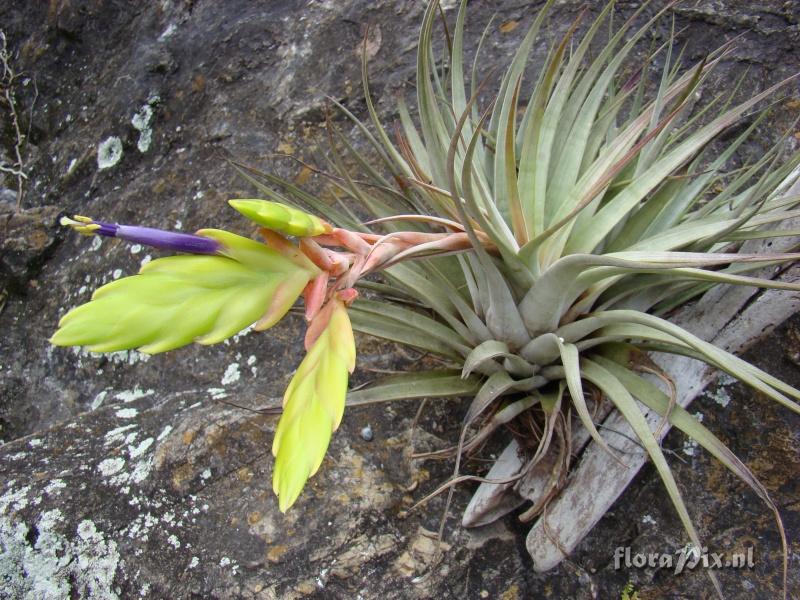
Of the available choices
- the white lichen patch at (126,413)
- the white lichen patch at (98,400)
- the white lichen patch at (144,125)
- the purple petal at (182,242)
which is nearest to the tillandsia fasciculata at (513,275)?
the purple petal at (182,242)

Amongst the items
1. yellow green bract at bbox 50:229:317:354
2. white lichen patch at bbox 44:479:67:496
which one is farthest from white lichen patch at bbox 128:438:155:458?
yellow green bract at bbox 50:229:317:354

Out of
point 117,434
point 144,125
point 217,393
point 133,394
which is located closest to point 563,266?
point 217,393

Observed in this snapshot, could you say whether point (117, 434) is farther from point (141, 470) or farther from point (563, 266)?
point (563, 266)

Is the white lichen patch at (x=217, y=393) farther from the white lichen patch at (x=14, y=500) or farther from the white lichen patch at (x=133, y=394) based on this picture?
the white lichen patch at (x=14, y=500)

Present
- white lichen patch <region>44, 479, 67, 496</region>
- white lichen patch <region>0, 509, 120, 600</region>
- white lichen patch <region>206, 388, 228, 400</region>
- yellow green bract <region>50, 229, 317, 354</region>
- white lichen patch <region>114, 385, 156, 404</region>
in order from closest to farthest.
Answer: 1. yellow green bract <region>50, 229, 317, 354</region>
2. white lichen patch <region>0, 509, 120, 600</region>
3. white lichen patch <region>44, 479, 67, 496</region>
4. white lichen patch <region>206, 388, 228, 400</region>
5. white lichen patch <region>114, 385, 156, 404</region>

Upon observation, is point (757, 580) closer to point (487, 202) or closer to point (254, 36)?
point (487, 202)

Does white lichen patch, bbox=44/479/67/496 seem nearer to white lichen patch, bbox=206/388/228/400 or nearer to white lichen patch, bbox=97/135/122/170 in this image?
white lichen patch, bbox=206/388/228/400
